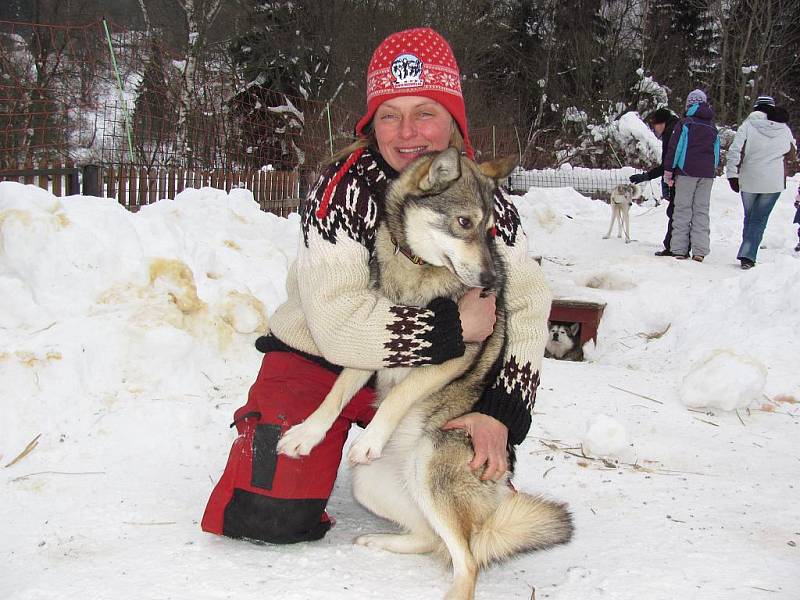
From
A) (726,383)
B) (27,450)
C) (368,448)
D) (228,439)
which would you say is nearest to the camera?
(368,448)

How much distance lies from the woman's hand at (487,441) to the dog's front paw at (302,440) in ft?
1.28

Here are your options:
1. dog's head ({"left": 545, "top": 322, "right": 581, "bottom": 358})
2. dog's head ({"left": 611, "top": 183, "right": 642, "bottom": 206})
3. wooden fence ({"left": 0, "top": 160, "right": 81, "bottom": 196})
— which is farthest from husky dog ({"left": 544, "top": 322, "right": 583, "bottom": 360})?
dog's head ({"left": 611, "top": 183, "right": 642, "bottom": 206})

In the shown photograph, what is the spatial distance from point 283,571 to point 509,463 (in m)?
0.76

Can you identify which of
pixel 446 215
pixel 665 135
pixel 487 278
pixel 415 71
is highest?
pixel 665 135

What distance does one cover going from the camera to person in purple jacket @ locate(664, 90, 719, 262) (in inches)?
301

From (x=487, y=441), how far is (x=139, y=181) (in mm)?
4470

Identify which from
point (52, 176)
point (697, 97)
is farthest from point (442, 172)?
point (697, 97)

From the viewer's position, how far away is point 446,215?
209 centimetres

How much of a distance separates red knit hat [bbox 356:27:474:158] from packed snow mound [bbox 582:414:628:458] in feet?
4.86

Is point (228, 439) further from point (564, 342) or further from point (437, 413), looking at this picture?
point (564, 342)

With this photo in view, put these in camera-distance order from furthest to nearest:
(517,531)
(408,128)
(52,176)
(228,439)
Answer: (52,176) → (228,439) → (408,128) → (517,531)

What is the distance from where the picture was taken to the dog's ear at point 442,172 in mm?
1996

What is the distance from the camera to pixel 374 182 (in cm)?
223

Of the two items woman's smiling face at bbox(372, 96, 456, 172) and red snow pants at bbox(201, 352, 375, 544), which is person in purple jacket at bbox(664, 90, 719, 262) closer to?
woman's smiling face at bbox(372, 96, 456, 172)
